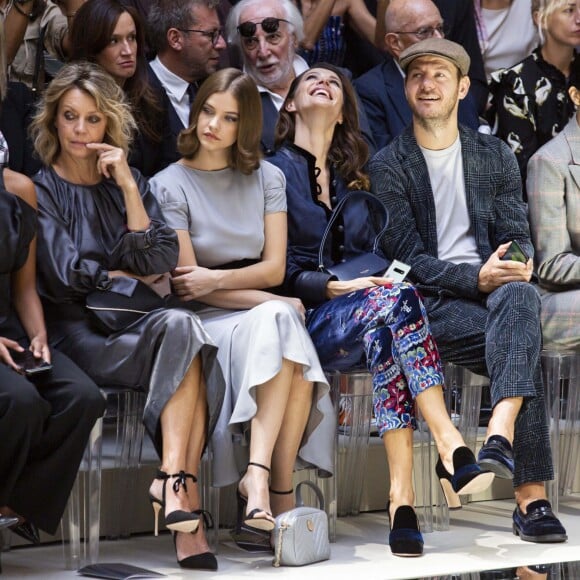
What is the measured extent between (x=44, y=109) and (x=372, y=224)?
1.18 meters

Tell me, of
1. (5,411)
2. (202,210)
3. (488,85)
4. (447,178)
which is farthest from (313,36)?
(5,411)

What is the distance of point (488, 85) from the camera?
211 inches

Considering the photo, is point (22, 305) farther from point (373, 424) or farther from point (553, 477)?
point (553, 477)

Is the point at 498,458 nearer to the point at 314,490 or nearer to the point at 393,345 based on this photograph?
the point at 393,345

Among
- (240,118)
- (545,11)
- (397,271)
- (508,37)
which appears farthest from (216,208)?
(508,37)

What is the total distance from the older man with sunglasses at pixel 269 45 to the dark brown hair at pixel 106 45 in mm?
508

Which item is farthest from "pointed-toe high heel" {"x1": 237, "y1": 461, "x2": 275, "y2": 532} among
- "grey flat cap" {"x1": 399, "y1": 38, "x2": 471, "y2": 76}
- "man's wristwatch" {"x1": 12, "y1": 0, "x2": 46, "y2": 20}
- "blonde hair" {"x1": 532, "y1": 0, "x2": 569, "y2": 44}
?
"blonde hair" {"x1": 532, "y1": 0, "x2": 569, "y2": 44}

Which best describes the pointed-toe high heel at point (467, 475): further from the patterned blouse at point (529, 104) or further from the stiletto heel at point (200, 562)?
the patterned blouse at point (529, 104)

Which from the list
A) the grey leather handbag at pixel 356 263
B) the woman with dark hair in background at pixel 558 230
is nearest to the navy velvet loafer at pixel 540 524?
the woman with dark hair in background at pixel 558 230

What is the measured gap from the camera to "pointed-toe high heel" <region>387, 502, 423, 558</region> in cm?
378

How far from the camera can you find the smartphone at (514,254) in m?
4.29

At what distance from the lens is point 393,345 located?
153 inches

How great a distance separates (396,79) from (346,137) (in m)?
0.60

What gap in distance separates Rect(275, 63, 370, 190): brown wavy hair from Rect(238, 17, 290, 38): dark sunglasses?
1.45 feet
